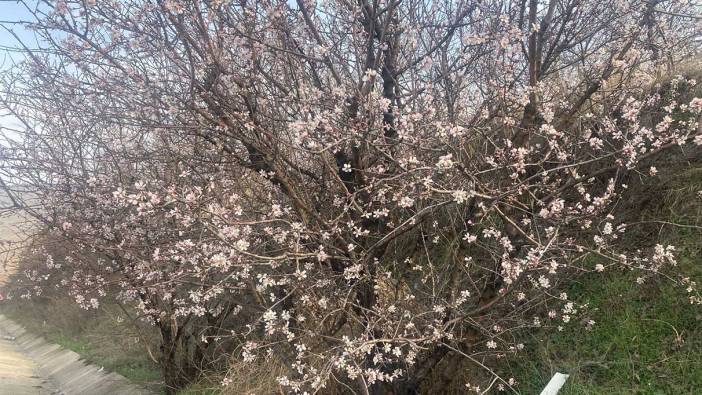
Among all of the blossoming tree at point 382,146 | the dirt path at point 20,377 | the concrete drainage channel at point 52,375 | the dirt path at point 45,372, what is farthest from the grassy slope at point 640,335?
the dirt path at point 20,377

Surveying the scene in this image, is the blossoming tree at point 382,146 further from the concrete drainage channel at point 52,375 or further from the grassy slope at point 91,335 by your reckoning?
the concrete drainage channel at point 52,375

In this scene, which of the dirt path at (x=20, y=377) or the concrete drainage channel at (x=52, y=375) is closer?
the concrete drainage channel at (x=52, y=375)

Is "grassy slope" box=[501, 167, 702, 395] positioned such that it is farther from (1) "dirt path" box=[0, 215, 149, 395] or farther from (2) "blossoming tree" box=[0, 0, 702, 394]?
(1) "dirt path" box=[0, 215, 149, 395]

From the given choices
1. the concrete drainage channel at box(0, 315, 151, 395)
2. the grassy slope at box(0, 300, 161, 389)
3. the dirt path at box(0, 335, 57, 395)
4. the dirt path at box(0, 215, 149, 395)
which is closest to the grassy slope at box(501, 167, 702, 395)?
the grassy slope at box(0, 300, 161, 389)

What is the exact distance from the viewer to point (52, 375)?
14.6m

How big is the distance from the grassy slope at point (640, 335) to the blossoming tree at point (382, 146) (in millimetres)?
194

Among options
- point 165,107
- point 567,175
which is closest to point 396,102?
point 567,175

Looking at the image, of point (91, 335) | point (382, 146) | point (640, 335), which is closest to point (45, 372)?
point (91, 335)

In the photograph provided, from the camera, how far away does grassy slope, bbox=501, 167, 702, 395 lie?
4242 millimetres

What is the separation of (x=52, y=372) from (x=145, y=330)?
636 centimetres

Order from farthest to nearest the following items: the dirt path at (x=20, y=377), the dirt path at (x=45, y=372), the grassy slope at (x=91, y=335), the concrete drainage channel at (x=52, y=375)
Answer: the dirt path at (x=20, y=377), the grassy slope at (x=91, y=335), the concrete drainage channel at (x=52, y=375), the dirt path at (x=45, y=372)

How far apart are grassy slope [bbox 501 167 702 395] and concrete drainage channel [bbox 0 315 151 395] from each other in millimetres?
7566

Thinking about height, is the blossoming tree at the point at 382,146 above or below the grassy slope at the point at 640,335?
above

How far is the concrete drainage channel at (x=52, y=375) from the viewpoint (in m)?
11.1
